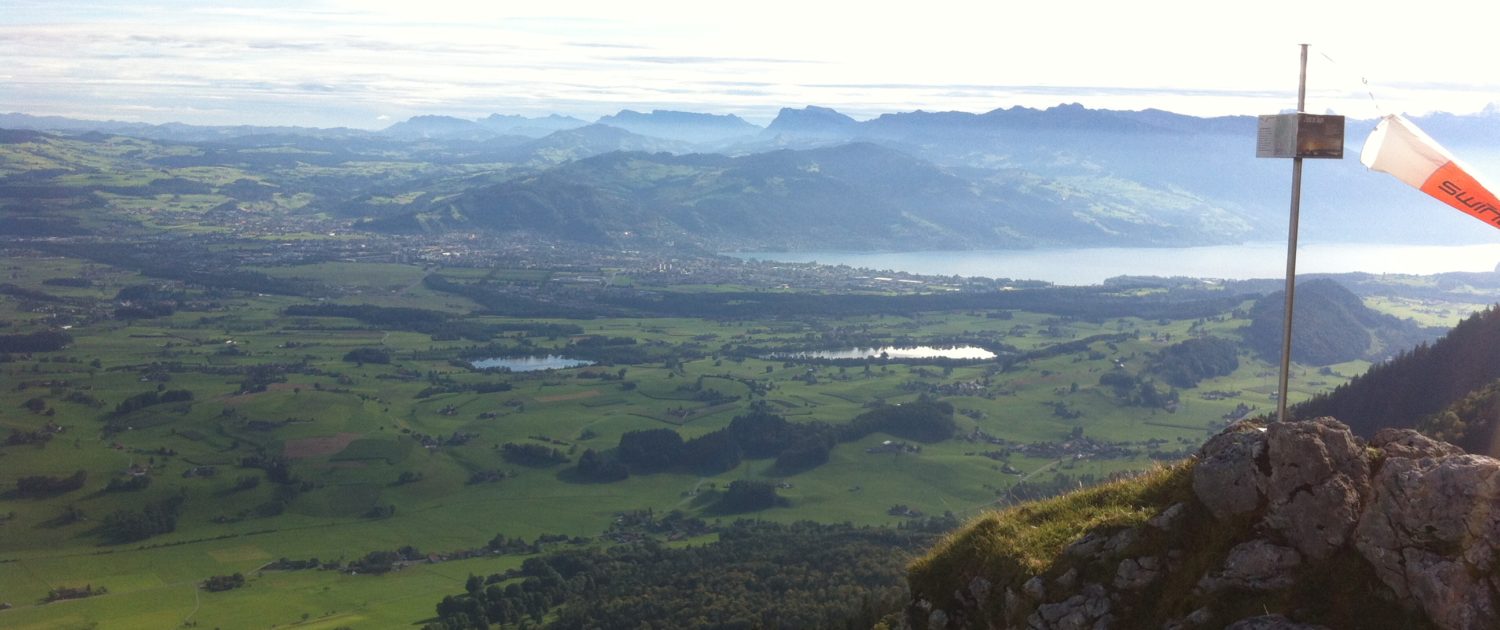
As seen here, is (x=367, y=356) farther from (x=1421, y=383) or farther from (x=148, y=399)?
(x=1421, y=383)

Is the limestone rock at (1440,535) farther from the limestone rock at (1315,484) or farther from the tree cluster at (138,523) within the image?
the tree cluster at (138,523)

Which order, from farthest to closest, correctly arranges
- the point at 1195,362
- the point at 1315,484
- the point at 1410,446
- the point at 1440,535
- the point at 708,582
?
the point at 1195,362, the point at 708,582, the point at 1410,446, the point at 1315,484, the point at 1440,535

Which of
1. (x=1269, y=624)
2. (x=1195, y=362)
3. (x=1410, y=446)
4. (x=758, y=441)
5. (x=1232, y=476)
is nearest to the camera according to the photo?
(x=1269, y=624)

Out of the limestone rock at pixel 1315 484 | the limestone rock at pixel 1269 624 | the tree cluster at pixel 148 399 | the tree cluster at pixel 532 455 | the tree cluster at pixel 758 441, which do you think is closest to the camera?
the limestone rock at pixel 1269 624

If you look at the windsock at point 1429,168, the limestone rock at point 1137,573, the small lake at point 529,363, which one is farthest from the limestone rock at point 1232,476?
the small lake at point 529,363

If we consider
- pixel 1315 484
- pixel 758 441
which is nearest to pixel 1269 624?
pixel 1315 484

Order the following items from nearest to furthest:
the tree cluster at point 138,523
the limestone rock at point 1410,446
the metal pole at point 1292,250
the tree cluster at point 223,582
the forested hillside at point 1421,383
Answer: the limestone rock at point 1410,446 < the metal pole at point 1292,250 < the forested hillside at point 1421,383 < the tree cluster at point 223,582 < the tree cluster at point 138,523
